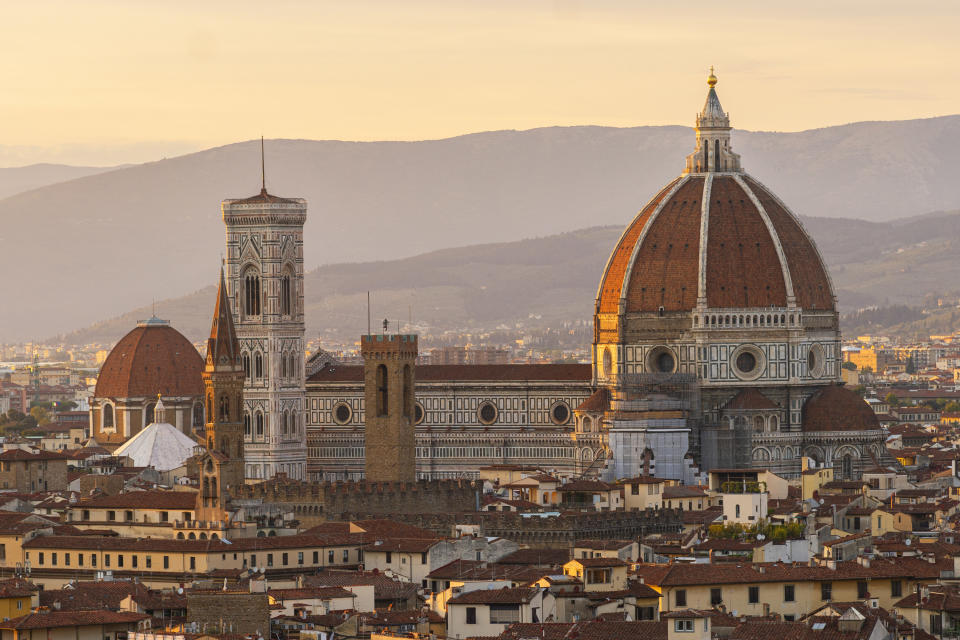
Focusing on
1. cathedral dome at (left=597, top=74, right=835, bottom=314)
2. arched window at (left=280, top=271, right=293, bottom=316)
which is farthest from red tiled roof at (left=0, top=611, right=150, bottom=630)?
Answer: arched window at (left=280, top=271, right=293, bottom=316)

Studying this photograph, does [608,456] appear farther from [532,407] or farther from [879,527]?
[879,527]

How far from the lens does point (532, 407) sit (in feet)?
428

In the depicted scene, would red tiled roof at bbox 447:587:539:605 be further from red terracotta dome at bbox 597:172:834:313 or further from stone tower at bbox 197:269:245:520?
red terracotta dome at bbox 597:172:834:313

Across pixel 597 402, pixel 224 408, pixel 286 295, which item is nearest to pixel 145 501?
pixel 224 408

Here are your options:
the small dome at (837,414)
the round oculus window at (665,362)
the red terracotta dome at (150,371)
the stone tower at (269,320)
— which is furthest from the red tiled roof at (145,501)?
the red terracotta dome at (150,371)

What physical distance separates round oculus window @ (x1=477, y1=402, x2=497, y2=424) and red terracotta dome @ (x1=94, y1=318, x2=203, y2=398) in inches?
972

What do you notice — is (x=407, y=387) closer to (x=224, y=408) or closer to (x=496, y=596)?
(x=224, y=408)

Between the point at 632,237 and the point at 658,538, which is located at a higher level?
the point at 632,237

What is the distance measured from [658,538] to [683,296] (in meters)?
42.3

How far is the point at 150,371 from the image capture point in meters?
152

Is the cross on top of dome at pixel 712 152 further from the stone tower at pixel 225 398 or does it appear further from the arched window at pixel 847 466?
the stone tower at pixel 225 398

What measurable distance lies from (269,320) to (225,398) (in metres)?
19.1

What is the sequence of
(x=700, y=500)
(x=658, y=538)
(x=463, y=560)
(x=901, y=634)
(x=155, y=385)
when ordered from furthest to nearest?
(x=155, y=385)
(x=700, y=500)
(x=658, y=538)
(x=463, y=560)
(x=901, y=634)

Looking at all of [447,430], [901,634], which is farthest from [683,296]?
[901,634]
